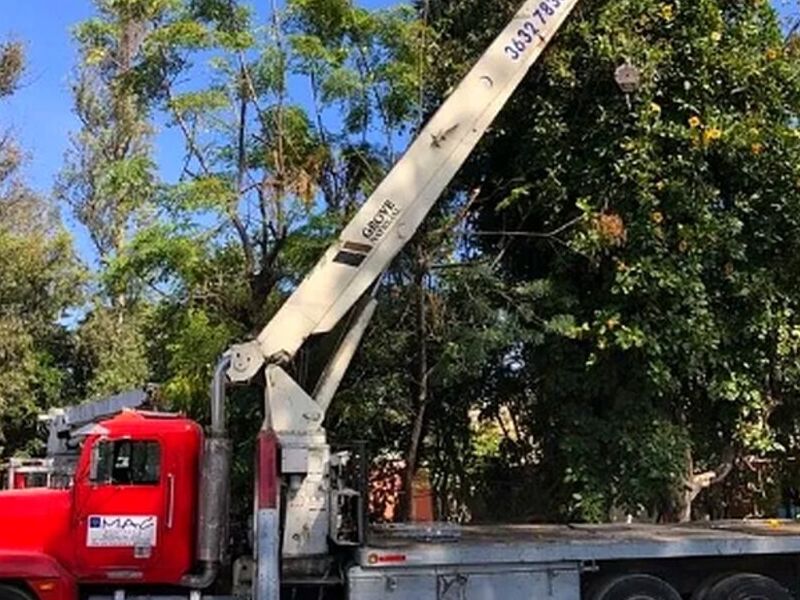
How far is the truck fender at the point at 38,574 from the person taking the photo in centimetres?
925

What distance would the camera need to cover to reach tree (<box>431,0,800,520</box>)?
14.0m

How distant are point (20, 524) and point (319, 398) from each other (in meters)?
3.25

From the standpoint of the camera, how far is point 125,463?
960 centimetres

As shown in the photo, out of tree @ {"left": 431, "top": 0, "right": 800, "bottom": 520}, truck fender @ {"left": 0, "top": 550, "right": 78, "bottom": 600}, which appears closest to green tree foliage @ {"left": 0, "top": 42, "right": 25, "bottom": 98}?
tree @ {"left": 431, "top": 0, "right": 800, "bottom": 520}

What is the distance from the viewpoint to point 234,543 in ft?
33.1

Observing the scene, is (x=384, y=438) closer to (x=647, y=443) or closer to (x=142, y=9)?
(x=647, y=443)

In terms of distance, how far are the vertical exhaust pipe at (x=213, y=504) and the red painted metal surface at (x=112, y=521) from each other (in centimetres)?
14

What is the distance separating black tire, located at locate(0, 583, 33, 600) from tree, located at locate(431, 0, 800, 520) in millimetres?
7876

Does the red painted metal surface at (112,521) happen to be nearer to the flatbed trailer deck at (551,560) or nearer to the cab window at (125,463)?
the cab window at (125,463)

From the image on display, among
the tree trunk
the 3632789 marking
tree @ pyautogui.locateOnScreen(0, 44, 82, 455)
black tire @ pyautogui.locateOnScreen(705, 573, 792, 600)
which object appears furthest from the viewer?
tree @ pyautogui.locateOnScreen(0, 44, 82, 455)

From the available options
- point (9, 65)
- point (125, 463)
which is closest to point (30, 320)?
point (9, 65)

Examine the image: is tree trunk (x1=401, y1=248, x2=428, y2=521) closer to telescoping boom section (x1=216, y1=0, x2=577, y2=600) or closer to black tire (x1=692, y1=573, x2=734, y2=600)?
telescoping boom section (x1=216, y1=0, x2=577, y2=600)

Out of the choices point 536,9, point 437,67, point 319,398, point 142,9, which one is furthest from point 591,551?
point 142,9

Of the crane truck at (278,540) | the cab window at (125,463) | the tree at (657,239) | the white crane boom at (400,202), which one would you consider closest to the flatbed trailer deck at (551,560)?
the crane truck at (278,540)
